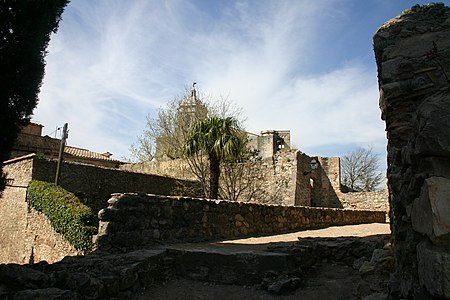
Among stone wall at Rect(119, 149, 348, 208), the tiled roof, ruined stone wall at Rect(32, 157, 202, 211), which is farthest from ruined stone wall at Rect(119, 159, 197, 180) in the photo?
the tiled roof

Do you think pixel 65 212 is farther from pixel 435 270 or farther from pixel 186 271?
pixel 435 270

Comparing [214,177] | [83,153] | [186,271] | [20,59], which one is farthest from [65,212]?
[83,153]

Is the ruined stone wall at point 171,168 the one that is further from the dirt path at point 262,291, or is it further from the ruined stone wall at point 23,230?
the dirt path at point 262,291

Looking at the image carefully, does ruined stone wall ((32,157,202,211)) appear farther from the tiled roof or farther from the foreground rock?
the tiled roof

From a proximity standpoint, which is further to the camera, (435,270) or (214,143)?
(214,143)

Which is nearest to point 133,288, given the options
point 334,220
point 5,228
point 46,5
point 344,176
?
point 46,5

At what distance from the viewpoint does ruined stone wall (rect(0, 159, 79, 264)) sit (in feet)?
37.7

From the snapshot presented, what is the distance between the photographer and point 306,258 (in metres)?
5.61

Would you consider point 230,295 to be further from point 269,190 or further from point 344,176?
point 344,176

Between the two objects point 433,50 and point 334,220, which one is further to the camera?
point 334,220

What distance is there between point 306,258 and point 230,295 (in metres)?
1.63

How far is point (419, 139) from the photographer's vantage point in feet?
6.38

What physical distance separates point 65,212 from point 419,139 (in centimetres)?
1036

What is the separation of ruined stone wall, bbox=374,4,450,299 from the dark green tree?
4179 mm
